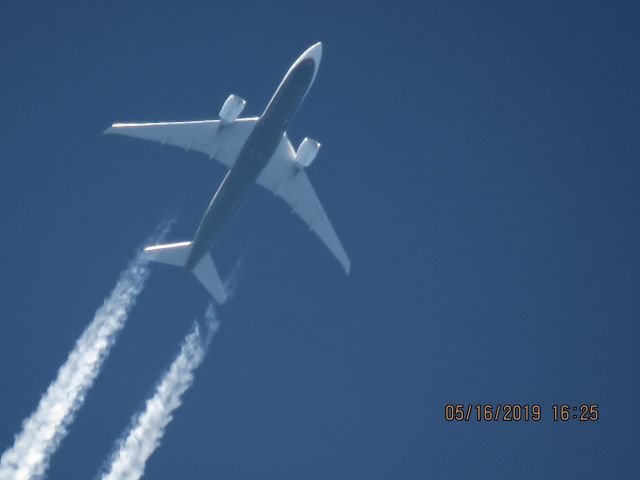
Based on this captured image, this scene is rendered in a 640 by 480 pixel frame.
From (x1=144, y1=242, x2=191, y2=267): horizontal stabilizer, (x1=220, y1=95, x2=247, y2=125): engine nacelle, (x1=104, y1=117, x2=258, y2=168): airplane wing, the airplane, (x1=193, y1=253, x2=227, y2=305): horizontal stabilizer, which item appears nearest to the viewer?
the airplane

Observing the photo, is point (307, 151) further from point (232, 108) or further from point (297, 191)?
point (232, 108)

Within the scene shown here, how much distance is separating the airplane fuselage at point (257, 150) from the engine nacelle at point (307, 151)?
128 inches

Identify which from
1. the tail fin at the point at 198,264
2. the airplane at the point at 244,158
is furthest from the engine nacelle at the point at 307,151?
the tail fin at the point at 198,264

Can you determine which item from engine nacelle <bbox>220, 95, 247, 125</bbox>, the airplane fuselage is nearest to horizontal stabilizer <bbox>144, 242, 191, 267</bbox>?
the airplane fuselage

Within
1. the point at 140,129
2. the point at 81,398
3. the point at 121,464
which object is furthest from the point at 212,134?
the point at 121,464

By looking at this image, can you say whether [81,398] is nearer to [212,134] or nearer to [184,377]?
[184,377]

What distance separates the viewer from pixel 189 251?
156ft

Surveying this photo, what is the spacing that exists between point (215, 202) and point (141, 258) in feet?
26.0

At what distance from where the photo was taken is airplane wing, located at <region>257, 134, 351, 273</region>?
4875 centimetres

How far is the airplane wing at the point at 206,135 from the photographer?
46.0 m

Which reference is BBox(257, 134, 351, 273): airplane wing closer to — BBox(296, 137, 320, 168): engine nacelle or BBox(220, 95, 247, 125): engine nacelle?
BBox(296, 137, 320, 168): engine nacelle

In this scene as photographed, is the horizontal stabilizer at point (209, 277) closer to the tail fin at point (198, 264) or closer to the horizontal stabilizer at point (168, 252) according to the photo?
the tail fin at point (198, 264)

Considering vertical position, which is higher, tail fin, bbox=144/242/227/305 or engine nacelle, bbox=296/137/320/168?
engine nacelle, bbox=296/137/320/168

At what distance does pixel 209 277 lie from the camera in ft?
161
